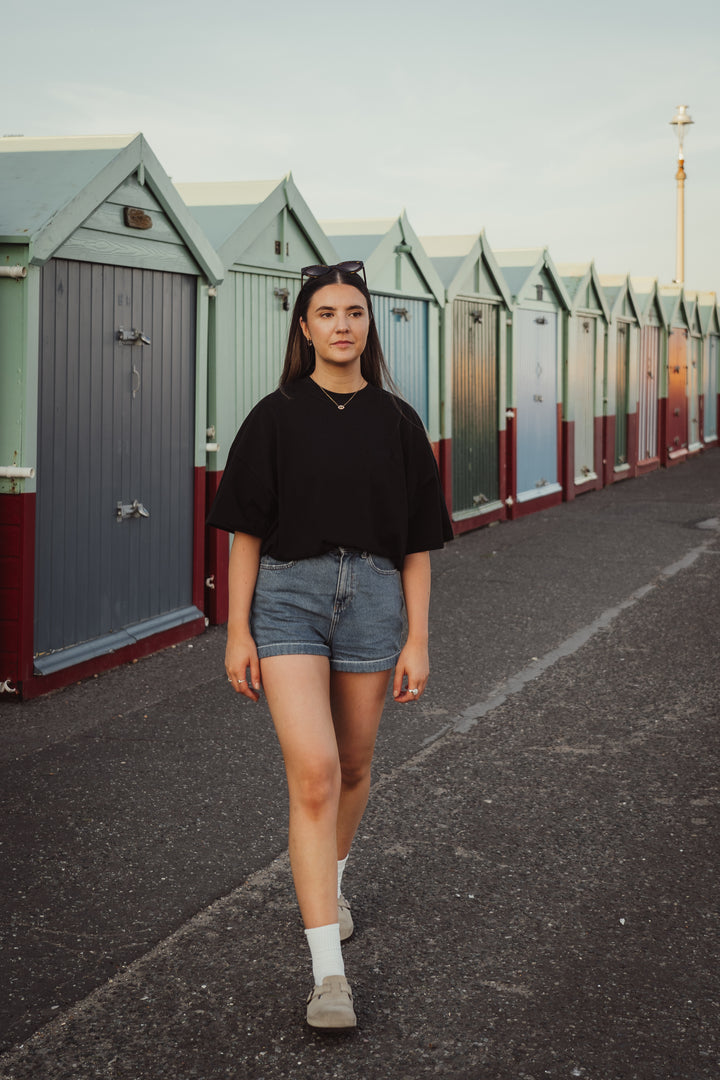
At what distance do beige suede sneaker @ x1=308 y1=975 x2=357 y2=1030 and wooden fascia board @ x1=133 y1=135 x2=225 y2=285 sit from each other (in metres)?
5.44

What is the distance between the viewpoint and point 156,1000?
3244 mm

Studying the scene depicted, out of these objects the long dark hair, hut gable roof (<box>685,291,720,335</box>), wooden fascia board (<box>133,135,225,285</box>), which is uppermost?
hut gable roof (<box>685,291,720,335</box>)

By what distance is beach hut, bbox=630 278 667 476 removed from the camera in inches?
858

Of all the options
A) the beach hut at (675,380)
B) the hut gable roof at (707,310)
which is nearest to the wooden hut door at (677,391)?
the beach hut at (675,380)

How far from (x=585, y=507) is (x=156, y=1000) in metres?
13.6

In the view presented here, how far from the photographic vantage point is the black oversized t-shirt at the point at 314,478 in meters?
3.14

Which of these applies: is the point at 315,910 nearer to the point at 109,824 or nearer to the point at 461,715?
the point at 109,824

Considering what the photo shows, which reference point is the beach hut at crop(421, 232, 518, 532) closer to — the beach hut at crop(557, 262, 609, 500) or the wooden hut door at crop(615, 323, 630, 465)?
the beach hut at crop(557, 262, 609, 500)

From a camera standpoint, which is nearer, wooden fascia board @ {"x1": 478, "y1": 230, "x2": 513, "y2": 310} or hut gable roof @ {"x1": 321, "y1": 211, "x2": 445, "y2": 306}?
hut gable roof @ {"x1": 321, "y1": 211, "x2": 445, "y2": 306}

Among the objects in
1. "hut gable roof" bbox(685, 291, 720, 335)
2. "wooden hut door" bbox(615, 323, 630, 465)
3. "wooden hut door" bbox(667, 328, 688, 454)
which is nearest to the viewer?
"wooden hut door" bbox(615, 323, 630, 465)

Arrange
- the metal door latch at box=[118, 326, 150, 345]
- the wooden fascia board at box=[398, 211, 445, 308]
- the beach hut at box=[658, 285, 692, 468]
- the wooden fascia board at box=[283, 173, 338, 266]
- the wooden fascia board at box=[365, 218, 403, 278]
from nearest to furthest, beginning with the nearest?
the metal door latch at box=[118, 326, 150, 345] → the wooden fascia board at box=[283, 173, 338, 266] → the wooden fascia board at box=[365, 218, 403, 278] → the wooden fascia board at box=[398, 211, 445, 308] → the beach hut at box=[658, 285, 692, 468]

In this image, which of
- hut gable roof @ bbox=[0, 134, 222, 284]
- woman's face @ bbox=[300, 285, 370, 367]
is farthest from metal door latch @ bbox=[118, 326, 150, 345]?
woman's face @ bbox=[300, 285, 370, 367]

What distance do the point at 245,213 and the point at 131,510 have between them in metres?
2.56

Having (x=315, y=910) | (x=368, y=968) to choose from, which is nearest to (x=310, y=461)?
(x=315, y=910)
